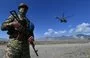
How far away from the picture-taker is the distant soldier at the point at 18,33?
18.8 ft

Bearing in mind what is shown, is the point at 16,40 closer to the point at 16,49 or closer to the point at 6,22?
the point at 16,49

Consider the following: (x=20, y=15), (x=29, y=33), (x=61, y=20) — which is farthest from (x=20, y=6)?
(x=61, y=20)

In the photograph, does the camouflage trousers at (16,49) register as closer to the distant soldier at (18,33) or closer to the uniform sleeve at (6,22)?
the distant soldier at (18,33)

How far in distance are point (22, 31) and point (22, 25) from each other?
0.36 feet

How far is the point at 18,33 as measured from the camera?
19.0 ft

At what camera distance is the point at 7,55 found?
5.73 m

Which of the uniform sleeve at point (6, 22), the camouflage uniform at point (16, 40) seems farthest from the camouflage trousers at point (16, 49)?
the uniform sleeve at point (6, 22)

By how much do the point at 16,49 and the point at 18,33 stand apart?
0.97ft

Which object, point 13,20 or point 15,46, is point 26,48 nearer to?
point 15,46

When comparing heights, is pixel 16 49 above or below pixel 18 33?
below

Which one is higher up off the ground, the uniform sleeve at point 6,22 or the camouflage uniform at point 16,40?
the uniform sleeve at point 6,22

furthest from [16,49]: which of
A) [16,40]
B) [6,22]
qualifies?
[6,22]

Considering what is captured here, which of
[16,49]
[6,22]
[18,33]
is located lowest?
[16,49]

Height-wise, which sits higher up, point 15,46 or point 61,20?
point 61,20
